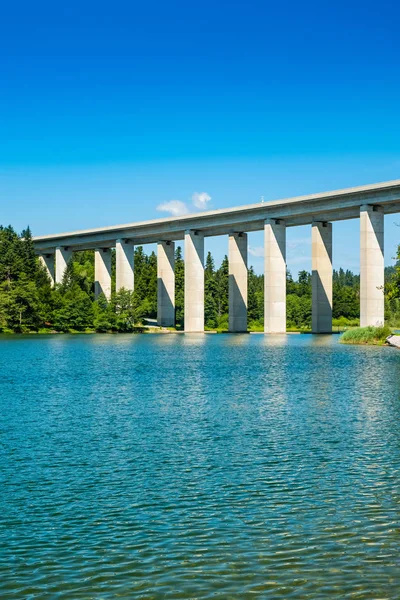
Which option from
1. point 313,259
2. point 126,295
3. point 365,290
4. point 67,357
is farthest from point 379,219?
point 67,357

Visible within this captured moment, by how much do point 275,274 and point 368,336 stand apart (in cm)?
2564

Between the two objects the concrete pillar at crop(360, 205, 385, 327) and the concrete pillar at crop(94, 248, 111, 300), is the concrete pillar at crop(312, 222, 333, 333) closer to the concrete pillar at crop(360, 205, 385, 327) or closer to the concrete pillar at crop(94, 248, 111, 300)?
the concrete pillar at crop(360, 205, 385, 327)

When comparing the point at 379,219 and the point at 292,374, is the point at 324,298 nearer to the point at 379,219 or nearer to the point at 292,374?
the point at 379,219

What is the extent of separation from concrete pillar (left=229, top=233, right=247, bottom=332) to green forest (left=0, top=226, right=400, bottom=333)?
11293 mm

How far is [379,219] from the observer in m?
73.2

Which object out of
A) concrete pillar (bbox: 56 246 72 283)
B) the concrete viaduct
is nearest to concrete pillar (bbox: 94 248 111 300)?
the concrete viaduct

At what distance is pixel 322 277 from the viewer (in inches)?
3287

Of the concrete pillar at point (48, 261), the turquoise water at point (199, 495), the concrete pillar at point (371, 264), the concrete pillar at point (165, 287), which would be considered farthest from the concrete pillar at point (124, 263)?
the turquoise water at point (199, 495)

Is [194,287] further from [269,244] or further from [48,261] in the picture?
[48,261]

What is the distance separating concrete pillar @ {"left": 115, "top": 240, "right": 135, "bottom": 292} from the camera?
10081 centimetres

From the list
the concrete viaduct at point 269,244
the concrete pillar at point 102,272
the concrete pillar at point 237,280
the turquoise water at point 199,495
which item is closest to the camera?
the turquoise water at point 199,495

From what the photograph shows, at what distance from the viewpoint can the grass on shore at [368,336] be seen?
59.2 metres

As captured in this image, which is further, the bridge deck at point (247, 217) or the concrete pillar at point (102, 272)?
the concrete pillar at point (102, 272)

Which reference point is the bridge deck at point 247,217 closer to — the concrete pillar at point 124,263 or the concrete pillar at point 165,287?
the concrete pillar at point 124,263
